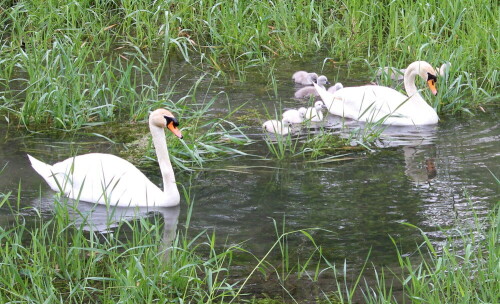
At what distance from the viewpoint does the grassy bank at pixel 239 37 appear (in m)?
8.55

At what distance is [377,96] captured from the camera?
8.25m

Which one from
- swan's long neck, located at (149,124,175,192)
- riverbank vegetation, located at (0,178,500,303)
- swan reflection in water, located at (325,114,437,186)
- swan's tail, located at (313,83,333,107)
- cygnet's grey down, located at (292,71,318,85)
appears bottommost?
riverbank vegetation, located at (0,178,500,303)

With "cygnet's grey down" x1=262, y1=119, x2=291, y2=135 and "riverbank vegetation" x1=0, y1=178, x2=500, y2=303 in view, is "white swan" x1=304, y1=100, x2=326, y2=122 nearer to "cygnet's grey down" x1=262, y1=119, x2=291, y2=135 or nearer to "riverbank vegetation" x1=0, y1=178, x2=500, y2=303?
"cygnet's grey down" x1=262, y1=119, x2=291, y2=135

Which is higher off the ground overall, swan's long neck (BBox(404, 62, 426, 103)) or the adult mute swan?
swan's long neck (BBox(404, 62, 426, 103))

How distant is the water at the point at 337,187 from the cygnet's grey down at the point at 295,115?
272mm

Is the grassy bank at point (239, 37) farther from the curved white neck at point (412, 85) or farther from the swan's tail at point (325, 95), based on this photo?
the swan's tail at point (325, 95)

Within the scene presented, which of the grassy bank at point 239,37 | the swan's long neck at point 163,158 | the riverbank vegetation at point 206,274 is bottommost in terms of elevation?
the riverbank vegetation at point 206,274

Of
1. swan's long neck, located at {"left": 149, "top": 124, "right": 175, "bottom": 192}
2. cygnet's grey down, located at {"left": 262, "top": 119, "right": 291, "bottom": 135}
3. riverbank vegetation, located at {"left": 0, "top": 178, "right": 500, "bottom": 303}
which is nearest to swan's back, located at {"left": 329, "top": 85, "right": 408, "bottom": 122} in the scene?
cygnet's grey down, located at {"left": 262, "top": 119, "right": 291, "bottom": 135}

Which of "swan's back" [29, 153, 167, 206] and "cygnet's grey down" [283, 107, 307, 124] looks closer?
"swan's back" [29, 153, 167, 206]

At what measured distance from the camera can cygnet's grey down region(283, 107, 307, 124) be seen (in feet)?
26.0

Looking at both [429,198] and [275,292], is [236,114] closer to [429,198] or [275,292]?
[429,198]

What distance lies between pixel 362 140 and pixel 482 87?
189 centimetres

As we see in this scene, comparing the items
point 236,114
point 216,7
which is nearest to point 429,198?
point 236,114

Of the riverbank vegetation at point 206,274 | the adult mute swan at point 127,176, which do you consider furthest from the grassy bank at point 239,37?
the riverbank vegetation at point 206,274
